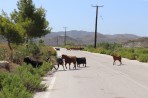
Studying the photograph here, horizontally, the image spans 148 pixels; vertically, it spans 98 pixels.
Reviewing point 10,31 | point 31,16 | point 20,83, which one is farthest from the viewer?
point 31,16

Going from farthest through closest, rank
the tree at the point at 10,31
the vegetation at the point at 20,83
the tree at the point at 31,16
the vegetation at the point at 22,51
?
the tree at the point at 31,16 → the tree at the point at 10,31 → the vegetation at the point at 22,51 → the vegetation at the point at 20,83

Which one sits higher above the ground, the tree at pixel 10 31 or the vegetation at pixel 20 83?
the tree at pixel 10 31

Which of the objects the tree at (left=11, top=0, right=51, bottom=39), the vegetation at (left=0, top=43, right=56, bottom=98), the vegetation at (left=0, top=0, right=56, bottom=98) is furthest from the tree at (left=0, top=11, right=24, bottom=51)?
the tree at (left=11, top=0, right=51, bottom=39)

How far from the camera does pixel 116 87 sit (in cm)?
1734

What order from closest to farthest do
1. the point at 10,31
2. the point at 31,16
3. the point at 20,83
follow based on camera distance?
the point at 20,83 < the point at 10,31 < the point at 31,16

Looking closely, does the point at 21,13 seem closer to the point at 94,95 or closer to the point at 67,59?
the point at 67,59

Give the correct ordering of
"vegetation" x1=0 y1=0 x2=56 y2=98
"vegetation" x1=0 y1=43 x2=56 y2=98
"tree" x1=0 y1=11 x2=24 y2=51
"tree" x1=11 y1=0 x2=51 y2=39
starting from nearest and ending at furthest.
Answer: "vegetation" x1=0 y1=43 x2=56 y2=98 < "vegetation" x1=0 y1=0 x2=56 y2=98 < "tree" x1=0 y1=11 x2=24 y2=51 < "tree" x1=11 y1=0 x2=51 y2=39

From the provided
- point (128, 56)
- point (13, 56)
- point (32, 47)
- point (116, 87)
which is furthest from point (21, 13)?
point (116, 87)

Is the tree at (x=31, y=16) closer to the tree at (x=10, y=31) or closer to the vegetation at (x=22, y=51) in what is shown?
the vegetation at (x=22, y=51)

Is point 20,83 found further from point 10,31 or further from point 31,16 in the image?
point 31,16

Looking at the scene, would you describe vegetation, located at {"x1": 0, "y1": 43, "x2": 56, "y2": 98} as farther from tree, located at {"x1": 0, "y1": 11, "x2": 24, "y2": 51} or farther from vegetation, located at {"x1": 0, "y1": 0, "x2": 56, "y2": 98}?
tree, located at {"x1": 0, "y1": 11, "x2": 24, "y2": 51}

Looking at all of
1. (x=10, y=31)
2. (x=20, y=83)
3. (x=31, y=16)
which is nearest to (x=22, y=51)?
(x=10, y=31)

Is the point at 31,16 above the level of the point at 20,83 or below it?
above

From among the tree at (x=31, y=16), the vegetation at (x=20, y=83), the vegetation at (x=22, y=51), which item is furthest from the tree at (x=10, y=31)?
the tree at (x=31, y=16)
